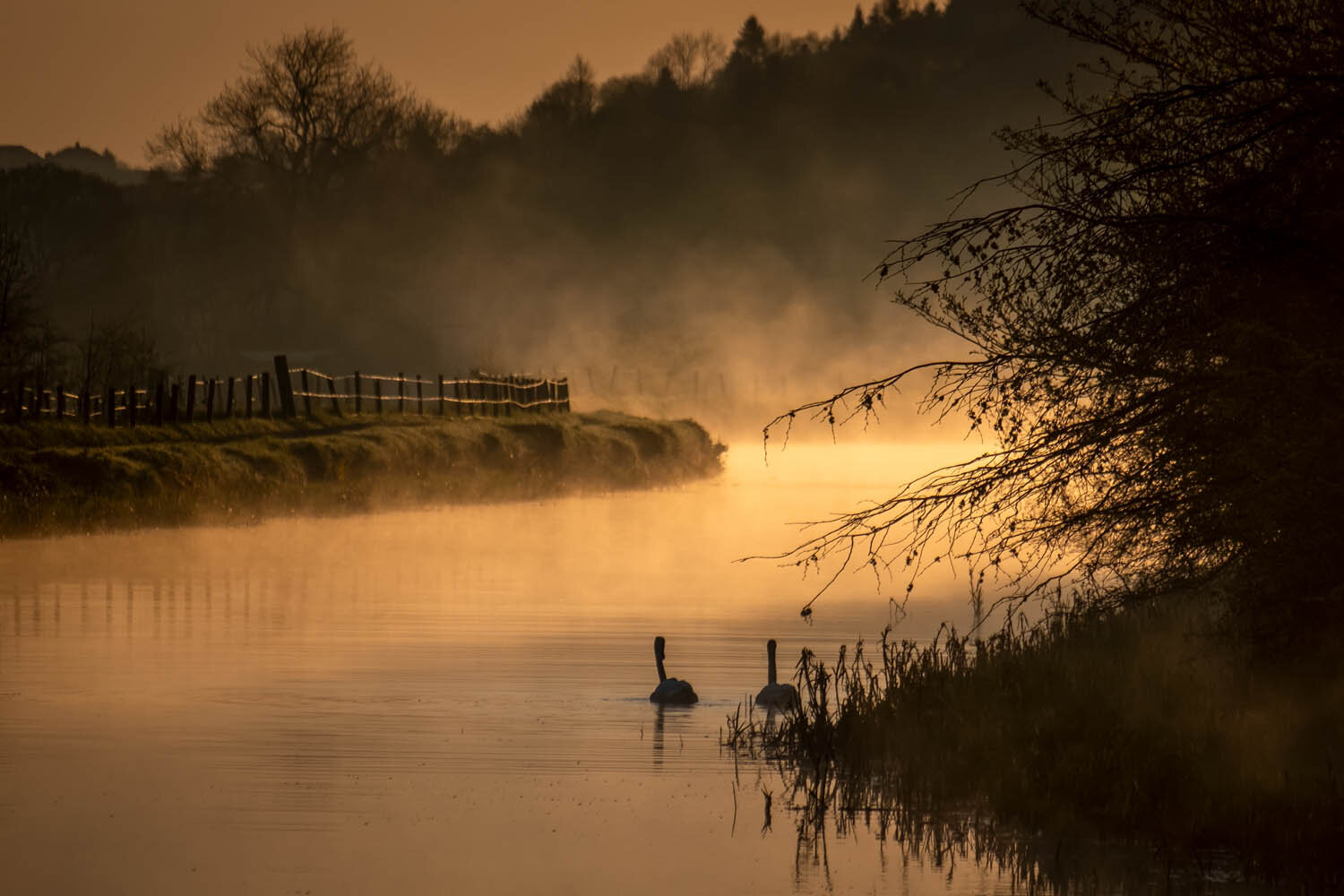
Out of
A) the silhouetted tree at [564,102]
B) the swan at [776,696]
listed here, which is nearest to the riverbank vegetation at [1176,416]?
the swan at [776,696]

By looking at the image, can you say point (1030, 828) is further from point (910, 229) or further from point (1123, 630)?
point (910, 229)

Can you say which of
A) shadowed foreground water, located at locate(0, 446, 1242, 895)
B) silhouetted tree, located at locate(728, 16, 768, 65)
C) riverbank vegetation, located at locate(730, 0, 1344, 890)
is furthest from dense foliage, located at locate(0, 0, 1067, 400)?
riverbank vegetation, located at locate(730, 0, 1344, 890)

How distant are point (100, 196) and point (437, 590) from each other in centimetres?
7293

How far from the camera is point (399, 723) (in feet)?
53.4

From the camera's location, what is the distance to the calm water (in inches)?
455

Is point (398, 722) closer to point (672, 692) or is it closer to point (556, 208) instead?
point (672, 692)

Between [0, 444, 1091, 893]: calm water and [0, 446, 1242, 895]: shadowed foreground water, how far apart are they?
37mm

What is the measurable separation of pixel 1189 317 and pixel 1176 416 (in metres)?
0.64

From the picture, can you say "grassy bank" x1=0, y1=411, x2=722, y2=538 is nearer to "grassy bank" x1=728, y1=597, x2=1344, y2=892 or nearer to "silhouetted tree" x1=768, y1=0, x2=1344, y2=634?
"grassy bank" x1=728, y1=597, x2=1344, y2=892

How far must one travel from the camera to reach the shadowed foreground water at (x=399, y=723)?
11.5 m

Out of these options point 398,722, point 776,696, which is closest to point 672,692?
point 776,696

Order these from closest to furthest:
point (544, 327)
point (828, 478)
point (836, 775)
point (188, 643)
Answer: point (836, 775) → point (188, 643) → point (828, 478) → point (544, 327)

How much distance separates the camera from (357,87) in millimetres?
92125

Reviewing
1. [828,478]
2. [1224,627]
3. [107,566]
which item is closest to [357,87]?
[828,478]
